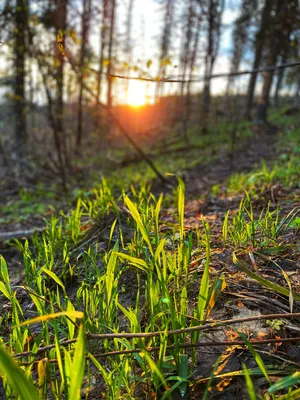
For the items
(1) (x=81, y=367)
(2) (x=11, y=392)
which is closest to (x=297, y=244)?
(1) (x=81, y=367)

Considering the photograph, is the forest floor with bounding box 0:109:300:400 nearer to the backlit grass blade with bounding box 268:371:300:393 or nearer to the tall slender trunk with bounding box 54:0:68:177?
the backlit grass blade with bounding box 268:371:300:393

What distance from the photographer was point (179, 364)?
3.79 feet

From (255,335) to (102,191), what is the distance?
205cm

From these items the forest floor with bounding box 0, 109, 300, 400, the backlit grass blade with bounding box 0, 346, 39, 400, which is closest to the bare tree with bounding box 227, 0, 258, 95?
the forest floor with bounding box 0, 109, 300, 400

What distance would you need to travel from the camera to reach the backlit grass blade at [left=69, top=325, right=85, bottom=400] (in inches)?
33.7

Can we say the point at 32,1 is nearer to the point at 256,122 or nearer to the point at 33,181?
the point at 33,181

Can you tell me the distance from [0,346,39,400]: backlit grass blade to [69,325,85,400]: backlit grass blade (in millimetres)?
108

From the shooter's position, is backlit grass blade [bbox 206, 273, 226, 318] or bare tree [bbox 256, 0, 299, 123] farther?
bare tree [bbox 256, 0, 299, 123]

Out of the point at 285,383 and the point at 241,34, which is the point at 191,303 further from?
the point at 241,34

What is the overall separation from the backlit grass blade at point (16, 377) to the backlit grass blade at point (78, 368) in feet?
0.35

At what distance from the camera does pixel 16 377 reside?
0.77 m

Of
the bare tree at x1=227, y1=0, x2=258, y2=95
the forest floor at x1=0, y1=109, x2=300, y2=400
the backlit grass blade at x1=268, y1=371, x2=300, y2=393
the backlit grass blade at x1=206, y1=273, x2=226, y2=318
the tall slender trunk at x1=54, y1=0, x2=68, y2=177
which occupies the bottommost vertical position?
the forest floor at x1=0, y1=109, x2=300, y2=400

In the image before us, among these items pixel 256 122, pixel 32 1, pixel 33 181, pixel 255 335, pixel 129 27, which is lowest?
pixel 33 181

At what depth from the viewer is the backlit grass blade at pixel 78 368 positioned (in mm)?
857
